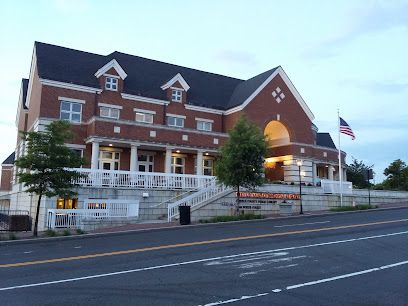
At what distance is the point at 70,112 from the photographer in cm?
3350

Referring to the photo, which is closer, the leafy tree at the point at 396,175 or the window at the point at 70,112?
the window at the point at 70,112

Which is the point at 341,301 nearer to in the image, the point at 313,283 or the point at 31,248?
the point at 313,283

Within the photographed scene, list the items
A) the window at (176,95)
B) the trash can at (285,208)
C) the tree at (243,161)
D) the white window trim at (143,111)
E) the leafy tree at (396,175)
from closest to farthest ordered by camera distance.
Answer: the tree at (243,161) < the trash can at (285,208) < the white window trim at (143,111) < the window at (176,95) < the leafy tree at (396,175)

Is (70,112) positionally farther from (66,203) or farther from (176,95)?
(66,203)

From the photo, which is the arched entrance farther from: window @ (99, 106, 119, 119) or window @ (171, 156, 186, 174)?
window @ (99, 106, 119, 119)

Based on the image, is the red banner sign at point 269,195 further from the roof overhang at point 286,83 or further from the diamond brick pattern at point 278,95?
the diamond brick pattern at point 278,95

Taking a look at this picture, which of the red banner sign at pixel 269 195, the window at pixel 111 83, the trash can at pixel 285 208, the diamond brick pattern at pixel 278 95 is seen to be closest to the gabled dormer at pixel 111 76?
the window at pixel 111 83

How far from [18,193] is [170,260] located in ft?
93.5

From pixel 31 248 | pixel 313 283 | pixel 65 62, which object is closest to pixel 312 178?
pixel 65 62

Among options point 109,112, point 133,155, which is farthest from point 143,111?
point 133,155

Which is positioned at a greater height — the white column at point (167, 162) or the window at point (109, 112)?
the window at point (109, 112)

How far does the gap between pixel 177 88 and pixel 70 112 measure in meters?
10.4

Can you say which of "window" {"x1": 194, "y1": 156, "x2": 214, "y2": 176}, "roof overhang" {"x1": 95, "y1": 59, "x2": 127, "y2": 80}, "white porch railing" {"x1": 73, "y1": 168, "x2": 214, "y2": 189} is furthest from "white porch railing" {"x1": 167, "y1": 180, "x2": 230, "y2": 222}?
"roof overhang" {"x1": 95, "y1": 59, "x2": 127, "y2": 80}

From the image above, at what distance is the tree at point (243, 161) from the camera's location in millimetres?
25734
